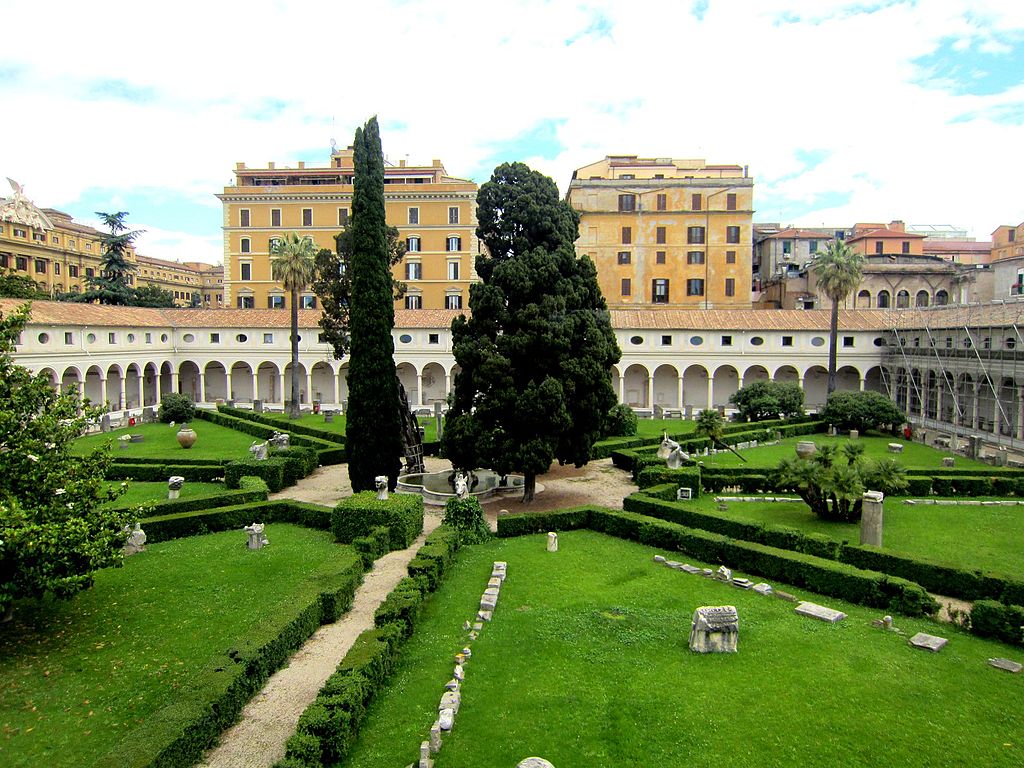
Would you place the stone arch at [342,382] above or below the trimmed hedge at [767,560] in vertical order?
above

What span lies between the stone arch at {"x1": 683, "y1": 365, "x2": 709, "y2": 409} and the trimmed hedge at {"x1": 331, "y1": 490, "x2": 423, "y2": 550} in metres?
34.3

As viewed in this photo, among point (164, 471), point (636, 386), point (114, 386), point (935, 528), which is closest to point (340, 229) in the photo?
point (114, 386)

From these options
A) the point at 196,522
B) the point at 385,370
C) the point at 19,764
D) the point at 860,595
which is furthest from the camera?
the point at 385,370

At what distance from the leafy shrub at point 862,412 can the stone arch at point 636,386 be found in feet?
46.6

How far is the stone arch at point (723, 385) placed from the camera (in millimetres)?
50375

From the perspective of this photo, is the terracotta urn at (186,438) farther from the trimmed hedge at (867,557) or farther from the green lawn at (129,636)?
the trimmed hedge at (867,557)

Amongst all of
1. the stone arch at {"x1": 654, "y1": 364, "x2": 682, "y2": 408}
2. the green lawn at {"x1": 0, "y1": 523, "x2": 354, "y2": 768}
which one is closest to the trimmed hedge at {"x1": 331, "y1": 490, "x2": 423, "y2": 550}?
the green lawn at {"x1": 0, "y1": 523, "x2": 354, "y2": 768}

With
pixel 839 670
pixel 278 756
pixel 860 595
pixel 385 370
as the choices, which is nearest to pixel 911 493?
pixel 860 595

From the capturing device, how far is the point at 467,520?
66.3ft

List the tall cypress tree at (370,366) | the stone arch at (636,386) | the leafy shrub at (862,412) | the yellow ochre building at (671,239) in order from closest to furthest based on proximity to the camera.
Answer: the tall cypress tree at (370,366), the leafy shrub at (862,412), the stone arch at (636,386), the yellow ochre building at (671,239)

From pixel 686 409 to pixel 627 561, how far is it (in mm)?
28409

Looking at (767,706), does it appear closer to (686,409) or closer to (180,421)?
(686,409)

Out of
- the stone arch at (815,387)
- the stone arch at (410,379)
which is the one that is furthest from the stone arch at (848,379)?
the stone arch at (410,379)

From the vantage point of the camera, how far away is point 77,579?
12.4 metres
